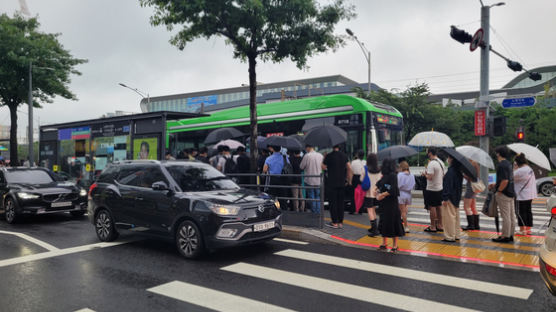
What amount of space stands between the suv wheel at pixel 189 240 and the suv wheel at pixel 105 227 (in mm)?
2008

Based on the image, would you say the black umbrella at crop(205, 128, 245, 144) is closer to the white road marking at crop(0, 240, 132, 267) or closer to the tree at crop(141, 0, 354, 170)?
the tree at crop(141, 0, 354, 170)

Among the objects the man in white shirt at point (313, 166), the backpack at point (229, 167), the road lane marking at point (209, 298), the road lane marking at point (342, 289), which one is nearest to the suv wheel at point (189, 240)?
the road lane marking at point (342, 289)

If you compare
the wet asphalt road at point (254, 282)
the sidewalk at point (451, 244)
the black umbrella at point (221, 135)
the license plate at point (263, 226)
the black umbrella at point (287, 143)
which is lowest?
the wet asphalt road at point (254, 282)

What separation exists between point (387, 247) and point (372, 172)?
5.47 ft

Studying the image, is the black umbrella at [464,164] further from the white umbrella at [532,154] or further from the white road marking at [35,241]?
the white road marking at [35,241]

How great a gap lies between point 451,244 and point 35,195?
32.2 ft

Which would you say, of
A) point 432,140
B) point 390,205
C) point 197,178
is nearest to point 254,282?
point 197,178

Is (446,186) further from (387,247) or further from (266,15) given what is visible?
(266,15)

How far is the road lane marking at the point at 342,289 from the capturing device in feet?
13.9

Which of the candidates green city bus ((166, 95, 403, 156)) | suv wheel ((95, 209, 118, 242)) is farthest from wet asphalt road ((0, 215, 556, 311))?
green city bus ((166, 95, 403, 156))

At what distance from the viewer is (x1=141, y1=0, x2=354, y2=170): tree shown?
10023 mm

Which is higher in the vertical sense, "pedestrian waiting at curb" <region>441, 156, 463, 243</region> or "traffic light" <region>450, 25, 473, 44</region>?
"traffic light" <region>450, 25, 473, 44</region>

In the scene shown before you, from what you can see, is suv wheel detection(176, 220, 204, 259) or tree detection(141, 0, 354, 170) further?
tree detection(141, 0, 354, 170)

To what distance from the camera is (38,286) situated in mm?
4988
